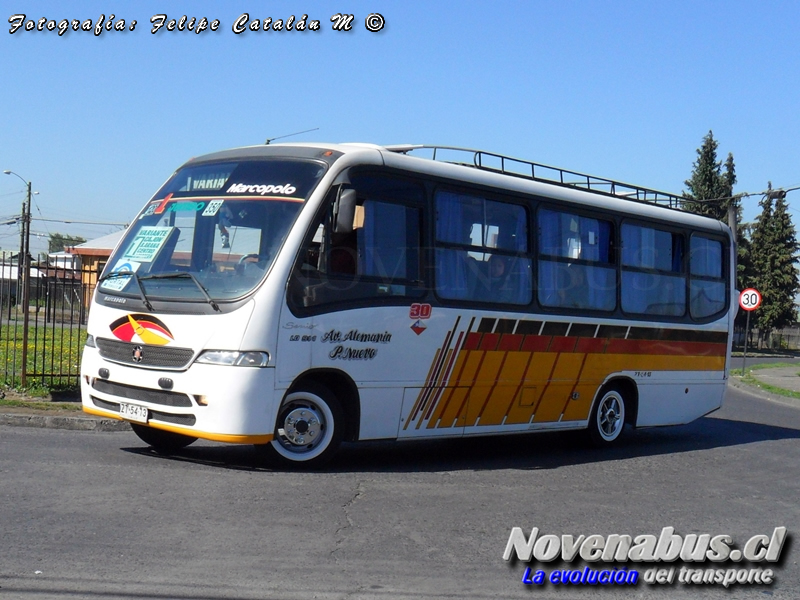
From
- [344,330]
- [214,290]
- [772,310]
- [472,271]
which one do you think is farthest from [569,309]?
[772,310]

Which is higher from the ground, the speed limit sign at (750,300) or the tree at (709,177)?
the tree at (709,177)

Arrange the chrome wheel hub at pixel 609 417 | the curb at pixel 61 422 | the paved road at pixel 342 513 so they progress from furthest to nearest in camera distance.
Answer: the chrome wheel hub at pixel 609 417, the curb at pixel 61 422, the paved road at pixel 342 513

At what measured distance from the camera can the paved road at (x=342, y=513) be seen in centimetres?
549

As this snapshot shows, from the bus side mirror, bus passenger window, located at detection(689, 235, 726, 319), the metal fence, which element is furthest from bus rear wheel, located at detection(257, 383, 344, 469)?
bus passenger window, located at detection(689, 235, 726, 319)

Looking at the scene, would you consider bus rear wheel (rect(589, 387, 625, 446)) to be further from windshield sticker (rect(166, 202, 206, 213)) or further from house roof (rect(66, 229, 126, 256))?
house roof (rect(66, 229, 126, 256))

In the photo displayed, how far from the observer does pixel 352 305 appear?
9.32 metres

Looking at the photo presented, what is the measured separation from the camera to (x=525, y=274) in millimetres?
11383

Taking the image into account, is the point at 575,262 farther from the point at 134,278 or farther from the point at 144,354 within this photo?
the point at 144,354

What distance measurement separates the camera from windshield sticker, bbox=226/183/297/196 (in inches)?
357

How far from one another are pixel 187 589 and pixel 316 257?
4263mm

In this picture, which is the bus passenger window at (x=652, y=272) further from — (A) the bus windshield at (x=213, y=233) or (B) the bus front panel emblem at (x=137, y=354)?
(B) the bus front panel emblem at (x=137, y=354)

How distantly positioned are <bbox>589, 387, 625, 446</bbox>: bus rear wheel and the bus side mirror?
5266mm

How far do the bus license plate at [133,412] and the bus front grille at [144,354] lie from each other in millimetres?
387

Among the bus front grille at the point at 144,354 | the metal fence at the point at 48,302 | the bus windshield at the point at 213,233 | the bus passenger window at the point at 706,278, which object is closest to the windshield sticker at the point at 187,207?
the bus windshield at the point at 213,233
